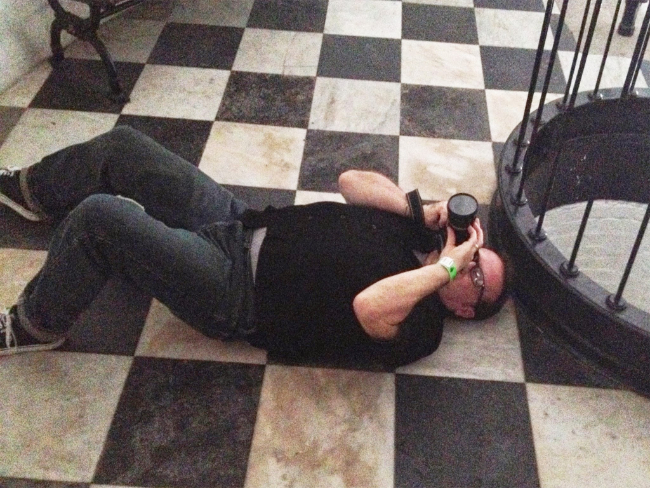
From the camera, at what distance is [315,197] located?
1670 mm

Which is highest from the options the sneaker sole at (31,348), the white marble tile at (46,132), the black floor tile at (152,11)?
the black floor tile at (152,11)

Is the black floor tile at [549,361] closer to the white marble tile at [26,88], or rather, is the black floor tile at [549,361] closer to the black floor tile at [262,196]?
the black floor tile at [262,196]

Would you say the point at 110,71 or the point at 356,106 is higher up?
the point at 110,71

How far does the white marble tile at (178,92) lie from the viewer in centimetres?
191

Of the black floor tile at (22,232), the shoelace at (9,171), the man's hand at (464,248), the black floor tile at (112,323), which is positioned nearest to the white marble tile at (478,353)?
the man's hand at (464,248)

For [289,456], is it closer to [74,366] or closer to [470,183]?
[74,366]

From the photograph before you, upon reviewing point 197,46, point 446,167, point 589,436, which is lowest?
point 589,436

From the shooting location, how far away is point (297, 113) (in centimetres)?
192

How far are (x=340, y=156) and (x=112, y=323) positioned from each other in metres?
0.78

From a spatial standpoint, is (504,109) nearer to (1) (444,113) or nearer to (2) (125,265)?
(1) (444,113)

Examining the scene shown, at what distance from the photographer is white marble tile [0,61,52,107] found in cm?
192

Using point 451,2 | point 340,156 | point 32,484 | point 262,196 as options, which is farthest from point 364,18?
point 32,484

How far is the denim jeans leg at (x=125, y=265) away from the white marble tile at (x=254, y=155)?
495 millimetres

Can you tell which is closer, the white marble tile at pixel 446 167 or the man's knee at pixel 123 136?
the man's knee at pixel 123 136
